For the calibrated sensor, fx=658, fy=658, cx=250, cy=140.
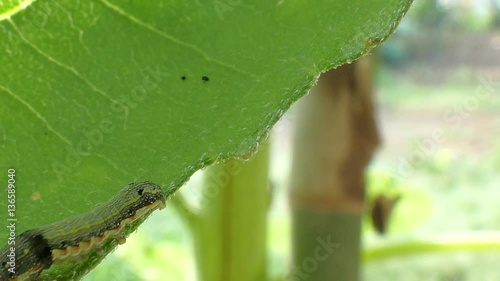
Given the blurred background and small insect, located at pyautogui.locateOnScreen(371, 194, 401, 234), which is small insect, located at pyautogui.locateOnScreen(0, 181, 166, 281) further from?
small insect, located at pyautogui.locateOnScreen(371, 194, 401, 234)

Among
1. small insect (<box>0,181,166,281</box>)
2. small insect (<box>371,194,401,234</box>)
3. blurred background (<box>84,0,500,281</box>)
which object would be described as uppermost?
blurred background (<box>84,0,500,281</box>)

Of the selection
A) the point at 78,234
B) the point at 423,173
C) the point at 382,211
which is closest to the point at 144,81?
the point at 78,234

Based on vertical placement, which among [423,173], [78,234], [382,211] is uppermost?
[423,173]

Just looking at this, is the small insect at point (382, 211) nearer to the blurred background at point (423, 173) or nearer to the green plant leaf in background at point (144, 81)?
the blurred background at point (423, 173)

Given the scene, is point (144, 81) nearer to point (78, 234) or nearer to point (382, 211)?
point (78, 234)

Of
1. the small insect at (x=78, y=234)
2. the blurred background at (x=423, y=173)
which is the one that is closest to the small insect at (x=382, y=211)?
the blurred background at (x=423, y=173)

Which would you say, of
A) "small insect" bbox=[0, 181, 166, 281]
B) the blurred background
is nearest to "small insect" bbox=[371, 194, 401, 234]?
the blurred background

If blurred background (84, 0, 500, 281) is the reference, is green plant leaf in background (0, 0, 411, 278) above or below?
below
